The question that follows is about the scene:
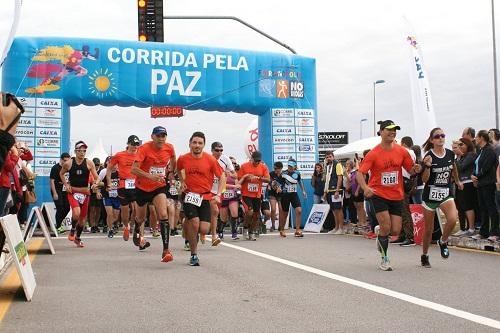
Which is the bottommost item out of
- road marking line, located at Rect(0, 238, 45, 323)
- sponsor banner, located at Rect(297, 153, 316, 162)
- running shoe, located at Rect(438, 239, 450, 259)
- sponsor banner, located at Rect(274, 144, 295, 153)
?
road marking line, located at Rect(0, 238, 45, 323)

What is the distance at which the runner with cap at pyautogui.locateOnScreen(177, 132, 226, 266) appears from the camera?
8984 millimetres

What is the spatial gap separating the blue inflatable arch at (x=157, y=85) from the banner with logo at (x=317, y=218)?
1.83 metres

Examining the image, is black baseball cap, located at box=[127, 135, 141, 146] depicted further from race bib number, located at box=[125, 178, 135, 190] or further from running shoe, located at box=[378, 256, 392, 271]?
running shoe, located at box=[378, 256, 392, 271]

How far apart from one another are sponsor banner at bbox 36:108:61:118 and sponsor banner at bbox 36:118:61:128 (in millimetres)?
113

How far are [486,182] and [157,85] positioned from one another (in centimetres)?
1095

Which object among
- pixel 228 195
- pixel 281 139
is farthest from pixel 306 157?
pixel 228 195

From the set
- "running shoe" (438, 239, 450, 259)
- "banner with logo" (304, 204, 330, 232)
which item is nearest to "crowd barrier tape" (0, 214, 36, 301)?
"running shoe" (438, 239, 450, 259)

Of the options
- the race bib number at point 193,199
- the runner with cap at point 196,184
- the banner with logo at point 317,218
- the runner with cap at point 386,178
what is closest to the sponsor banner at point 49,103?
the banner with logo at point 317,218

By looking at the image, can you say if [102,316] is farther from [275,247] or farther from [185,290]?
[275,247]

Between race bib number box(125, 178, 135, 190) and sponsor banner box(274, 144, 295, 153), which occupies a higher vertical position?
sponsor banner box(274, 144, 295, 153)

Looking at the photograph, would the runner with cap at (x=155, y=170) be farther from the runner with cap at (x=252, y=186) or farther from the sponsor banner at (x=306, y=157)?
the sponsor banner at (x=306, y=157)

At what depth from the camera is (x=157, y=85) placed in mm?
19328

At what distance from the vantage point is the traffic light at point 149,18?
1739 centimetres

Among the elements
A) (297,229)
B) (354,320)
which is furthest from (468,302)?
(297,229)
